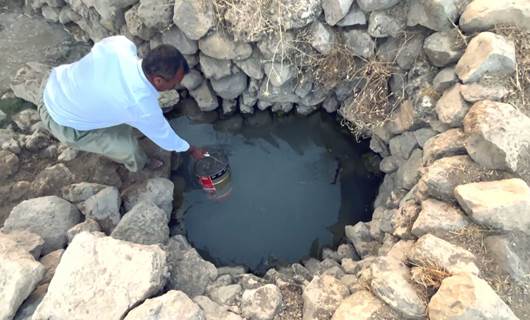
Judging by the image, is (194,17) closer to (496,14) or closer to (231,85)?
(231,85)

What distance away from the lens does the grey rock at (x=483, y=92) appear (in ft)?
10.2

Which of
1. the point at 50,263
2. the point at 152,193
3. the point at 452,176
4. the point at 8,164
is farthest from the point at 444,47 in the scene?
the point at 8,164

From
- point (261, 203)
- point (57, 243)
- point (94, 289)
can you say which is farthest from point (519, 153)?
point (57, 243)

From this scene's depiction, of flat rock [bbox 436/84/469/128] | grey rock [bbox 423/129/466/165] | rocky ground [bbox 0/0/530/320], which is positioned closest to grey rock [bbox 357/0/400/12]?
rocky ground [bbox 0/0/530/320]

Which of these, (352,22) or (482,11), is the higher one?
(482,11)

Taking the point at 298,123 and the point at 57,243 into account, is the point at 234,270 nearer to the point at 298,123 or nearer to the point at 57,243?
the point at 57,243

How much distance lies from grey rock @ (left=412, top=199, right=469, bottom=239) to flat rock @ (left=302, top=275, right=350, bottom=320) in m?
0.61

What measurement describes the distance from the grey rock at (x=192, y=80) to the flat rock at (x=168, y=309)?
2.25 metres

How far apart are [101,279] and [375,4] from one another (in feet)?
8.92

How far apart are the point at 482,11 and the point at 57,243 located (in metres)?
3.37

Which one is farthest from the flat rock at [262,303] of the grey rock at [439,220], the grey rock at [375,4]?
the grey rock at [375,4]

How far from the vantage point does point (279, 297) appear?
9.66ft

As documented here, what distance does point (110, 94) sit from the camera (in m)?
2.97

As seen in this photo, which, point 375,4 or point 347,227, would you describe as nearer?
point 375,4
